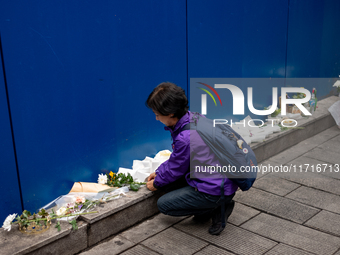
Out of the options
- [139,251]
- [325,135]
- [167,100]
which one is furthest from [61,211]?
[325,135]

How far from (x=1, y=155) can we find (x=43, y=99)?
55 cm

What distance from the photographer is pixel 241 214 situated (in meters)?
3.71

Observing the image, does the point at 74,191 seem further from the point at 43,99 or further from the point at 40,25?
the point at 40,25

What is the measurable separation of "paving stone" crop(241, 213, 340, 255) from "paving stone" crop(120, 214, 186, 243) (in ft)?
2.28

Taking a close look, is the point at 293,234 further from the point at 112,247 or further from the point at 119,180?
the point at 119,180

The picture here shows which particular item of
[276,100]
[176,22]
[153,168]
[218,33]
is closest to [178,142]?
[153,168]

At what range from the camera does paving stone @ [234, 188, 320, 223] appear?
3668 mm

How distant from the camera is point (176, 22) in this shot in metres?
4.19

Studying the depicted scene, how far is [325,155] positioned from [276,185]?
4.35 feet

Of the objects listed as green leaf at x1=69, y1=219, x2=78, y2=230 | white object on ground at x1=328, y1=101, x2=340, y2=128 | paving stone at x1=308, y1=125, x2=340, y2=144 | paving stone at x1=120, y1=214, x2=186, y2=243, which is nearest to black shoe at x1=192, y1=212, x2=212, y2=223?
paving stone at x1=120, y1=214, x2=186, y2=243

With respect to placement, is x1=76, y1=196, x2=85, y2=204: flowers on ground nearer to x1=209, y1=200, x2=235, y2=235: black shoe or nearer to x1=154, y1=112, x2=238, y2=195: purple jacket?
→ x1=154, y1=112, x2=238, y2=195: purple jacket

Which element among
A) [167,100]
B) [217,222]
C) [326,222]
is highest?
[167,100]

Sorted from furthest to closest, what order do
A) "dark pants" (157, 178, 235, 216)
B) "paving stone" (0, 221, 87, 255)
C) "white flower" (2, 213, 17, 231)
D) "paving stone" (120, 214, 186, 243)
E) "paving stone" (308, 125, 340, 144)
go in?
"paving stone" (308, 125, 340, 144), "paving stone" (120, 214, 186, 243), "dark pants" (157, 178, 235, 216), "white flower" (2, 213, 17, 231), "paving stone" (0, 221, 87, 255)

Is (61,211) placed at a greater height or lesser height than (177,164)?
lesser
